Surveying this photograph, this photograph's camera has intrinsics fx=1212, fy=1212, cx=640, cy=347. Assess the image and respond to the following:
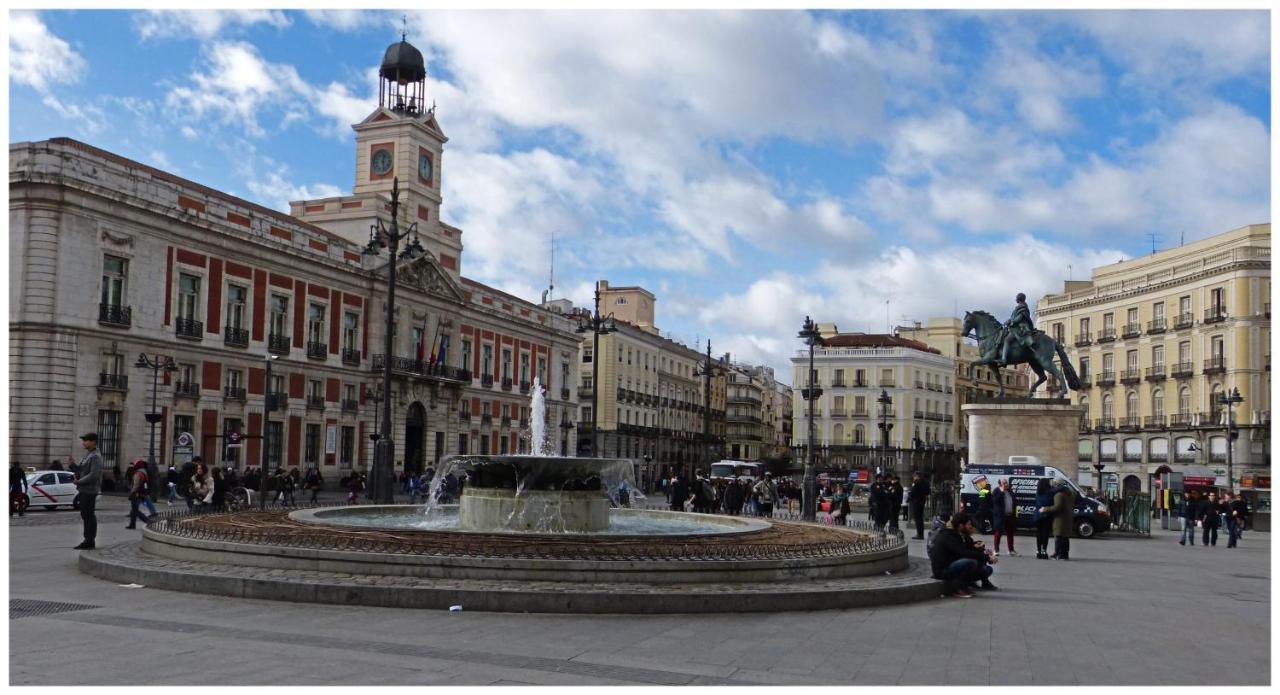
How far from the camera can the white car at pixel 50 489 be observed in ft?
95.8

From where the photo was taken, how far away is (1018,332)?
34125 millimetres

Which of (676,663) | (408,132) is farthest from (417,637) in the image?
(408,132)

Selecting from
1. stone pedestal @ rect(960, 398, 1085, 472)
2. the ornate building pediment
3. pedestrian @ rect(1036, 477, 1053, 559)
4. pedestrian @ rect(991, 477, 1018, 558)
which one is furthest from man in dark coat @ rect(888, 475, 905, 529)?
the ornate building pediment

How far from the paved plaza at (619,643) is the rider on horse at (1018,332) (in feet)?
69.6

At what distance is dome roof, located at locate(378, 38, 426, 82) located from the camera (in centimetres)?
6262

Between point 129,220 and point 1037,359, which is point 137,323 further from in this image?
point 1037,359

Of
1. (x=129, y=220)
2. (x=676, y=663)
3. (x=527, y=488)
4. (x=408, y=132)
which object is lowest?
(x=676, y=663)

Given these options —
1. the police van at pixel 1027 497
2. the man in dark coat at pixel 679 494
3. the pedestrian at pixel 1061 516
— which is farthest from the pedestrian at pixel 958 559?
the man in dark coat at pixel 679 494

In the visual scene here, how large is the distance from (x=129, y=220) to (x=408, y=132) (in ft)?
72.6

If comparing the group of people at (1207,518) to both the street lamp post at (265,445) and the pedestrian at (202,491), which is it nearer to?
the street lamp post at (265,445)

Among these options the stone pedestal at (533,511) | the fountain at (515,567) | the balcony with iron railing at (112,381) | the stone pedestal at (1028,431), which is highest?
the balcony with iron railing at (112,381)

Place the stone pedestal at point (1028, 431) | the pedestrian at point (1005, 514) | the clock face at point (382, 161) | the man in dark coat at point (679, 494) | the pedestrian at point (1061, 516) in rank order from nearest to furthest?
the pedestrian at point (1061, 516), the pedestrian at point (1005, 514), the man in dark coat at point (679, 494), the stone pedestal at point (1028, 431), the clock face at point (382, 161)

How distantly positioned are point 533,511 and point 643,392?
243 ft

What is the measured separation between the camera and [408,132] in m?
61.2
